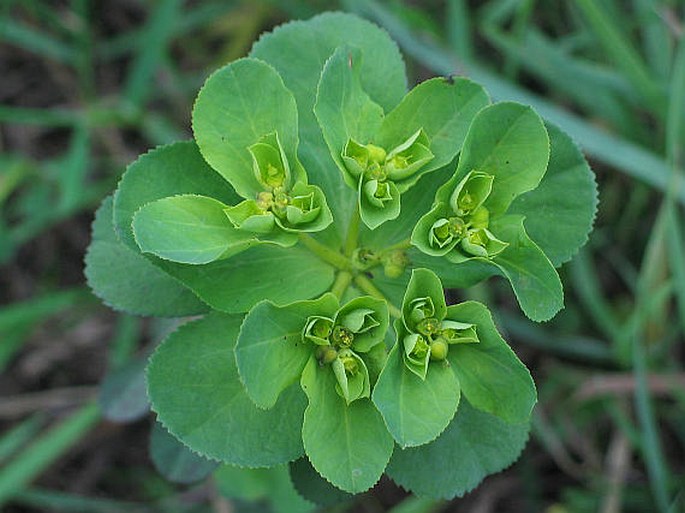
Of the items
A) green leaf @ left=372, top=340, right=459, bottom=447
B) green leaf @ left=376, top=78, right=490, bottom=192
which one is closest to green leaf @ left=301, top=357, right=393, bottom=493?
green leaf @ left=372, top=340, right=459, bottom=447

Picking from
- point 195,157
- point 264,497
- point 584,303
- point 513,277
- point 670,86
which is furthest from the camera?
point 584,303

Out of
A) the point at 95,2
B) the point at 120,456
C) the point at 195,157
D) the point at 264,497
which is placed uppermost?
the point at 195,157

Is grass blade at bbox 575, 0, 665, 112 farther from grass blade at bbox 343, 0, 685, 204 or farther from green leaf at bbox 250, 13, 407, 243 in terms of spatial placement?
green leaf at bbox 250, 13, 407, 243

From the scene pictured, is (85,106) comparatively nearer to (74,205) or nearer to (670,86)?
(74,205)

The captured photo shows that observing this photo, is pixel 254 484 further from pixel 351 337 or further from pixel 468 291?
pixel 351 337

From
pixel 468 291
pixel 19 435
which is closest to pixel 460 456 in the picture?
pixel 468 291

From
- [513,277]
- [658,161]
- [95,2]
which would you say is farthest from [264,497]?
[95,2]
